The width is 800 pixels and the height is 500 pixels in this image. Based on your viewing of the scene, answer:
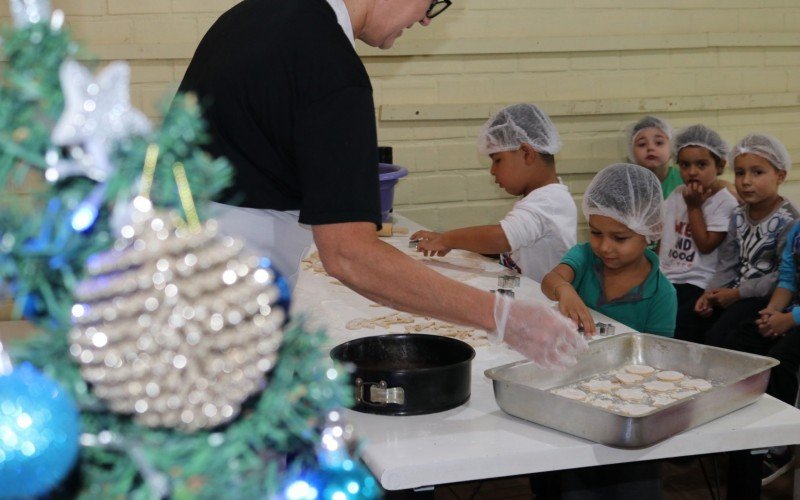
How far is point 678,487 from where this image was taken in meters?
3.15

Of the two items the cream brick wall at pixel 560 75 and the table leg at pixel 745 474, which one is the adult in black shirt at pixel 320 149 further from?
the cream brick wall at pixel 560 75

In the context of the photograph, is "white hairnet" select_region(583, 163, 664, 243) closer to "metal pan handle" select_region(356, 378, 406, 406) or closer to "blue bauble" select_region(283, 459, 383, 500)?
"metal pan handle" select_region(356, 378, 406, 406)

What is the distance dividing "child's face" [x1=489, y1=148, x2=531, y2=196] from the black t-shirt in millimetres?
1754

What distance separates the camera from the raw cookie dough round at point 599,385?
1.94 meters

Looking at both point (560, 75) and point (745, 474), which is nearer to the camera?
point (745, 474)

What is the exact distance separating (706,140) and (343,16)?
9.55ft

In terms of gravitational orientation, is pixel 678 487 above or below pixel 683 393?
below

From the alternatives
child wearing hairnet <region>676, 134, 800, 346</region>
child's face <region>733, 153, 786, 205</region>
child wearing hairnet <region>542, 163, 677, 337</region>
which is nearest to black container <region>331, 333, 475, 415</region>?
child wearing hairnet <region>542, 163, 677, 337</region>

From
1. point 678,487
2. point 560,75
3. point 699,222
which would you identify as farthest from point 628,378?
point 560,75

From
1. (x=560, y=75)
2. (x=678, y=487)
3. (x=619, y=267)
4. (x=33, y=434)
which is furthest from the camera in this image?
(x=560, y=75)

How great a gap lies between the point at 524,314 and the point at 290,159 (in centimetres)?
54

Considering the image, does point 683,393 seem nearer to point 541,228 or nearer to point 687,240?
point 541,228

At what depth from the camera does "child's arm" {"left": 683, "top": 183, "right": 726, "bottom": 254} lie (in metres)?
3.92

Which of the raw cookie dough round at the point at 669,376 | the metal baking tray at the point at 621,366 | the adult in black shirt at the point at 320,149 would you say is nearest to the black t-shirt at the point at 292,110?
the adult in black shirt at the point at 320,149
